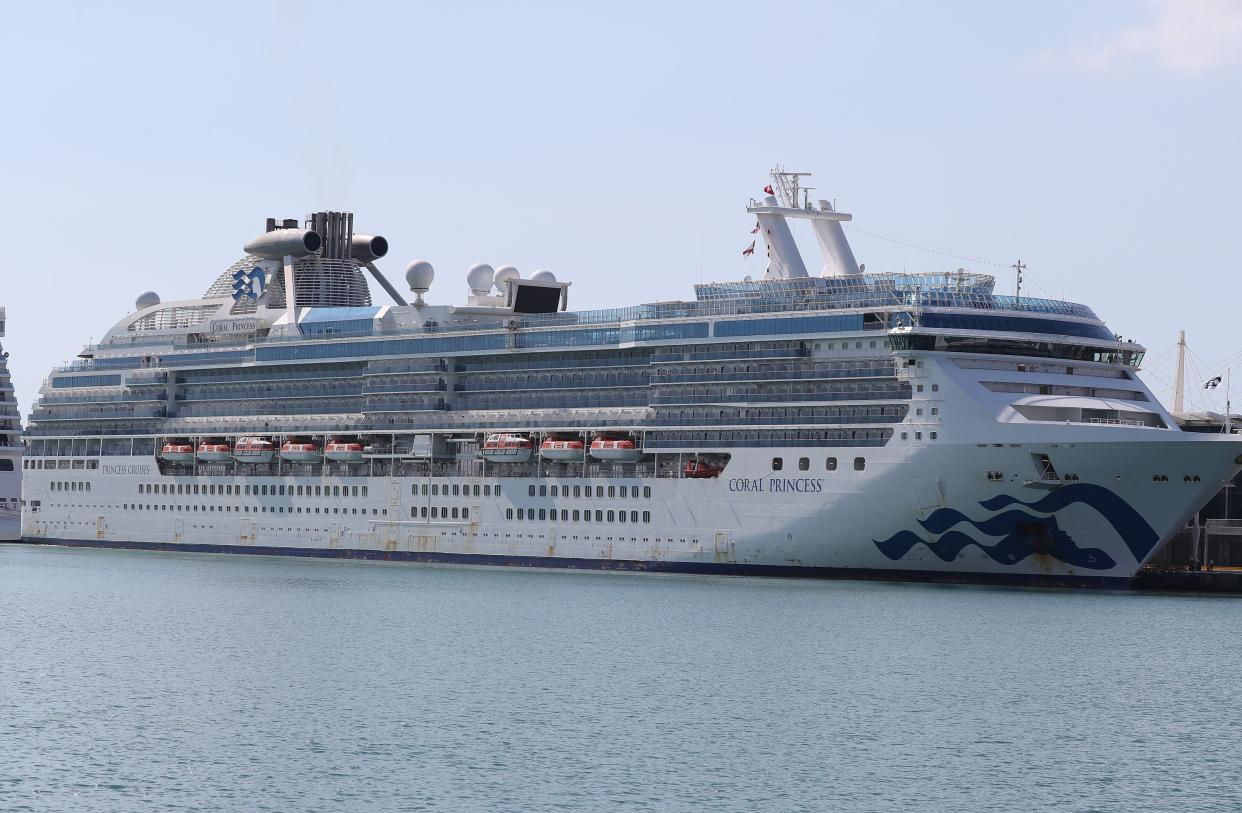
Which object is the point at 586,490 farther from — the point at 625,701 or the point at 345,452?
the point at 625,701

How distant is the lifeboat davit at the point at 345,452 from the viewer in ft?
266

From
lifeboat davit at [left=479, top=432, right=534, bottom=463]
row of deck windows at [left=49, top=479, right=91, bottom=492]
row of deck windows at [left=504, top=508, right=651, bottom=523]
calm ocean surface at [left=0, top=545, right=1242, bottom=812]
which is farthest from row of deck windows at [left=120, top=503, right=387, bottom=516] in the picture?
calm ocean surface at [left=0, top=545, right=1242, bottom=812]

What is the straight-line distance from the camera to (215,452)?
86875mm

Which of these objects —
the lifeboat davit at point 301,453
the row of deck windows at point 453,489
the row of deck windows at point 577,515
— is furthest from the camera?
the lifeboat davit at point 301,453

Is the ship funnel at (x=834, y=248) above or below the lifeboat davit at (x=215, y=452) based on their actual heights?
above

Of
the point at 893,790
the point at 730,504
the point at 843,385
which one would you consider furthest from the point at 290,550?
the point at 893,790

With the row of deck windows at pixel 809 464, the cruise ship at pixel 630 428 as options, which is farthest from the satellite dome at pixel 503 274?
the row of deck windows at pixel 809 464

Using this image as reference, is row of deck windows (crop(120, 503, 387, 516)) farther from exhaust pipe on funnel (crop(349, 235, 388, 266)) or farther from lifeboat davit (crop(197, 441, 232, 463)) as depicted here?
exhaust pipe on funnel (crop(349, 235, 388, 266))

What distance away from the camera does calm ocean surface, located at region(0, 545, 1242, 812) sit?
31672mm

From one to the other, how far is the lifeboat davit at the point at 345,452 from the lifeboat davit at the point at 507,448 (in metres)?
7.45

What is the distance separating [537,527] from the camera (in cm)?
7425

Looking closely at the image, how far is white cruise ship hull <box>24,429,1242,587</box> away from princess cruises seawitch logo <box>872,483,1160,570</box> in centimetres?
5

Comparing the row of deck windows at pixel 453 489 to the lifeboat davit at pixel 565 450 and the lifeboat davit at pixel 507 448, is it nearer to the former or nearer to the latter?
the lifeboat davit at pixel 507 448

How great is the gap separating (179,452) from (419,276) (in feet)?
52.7
